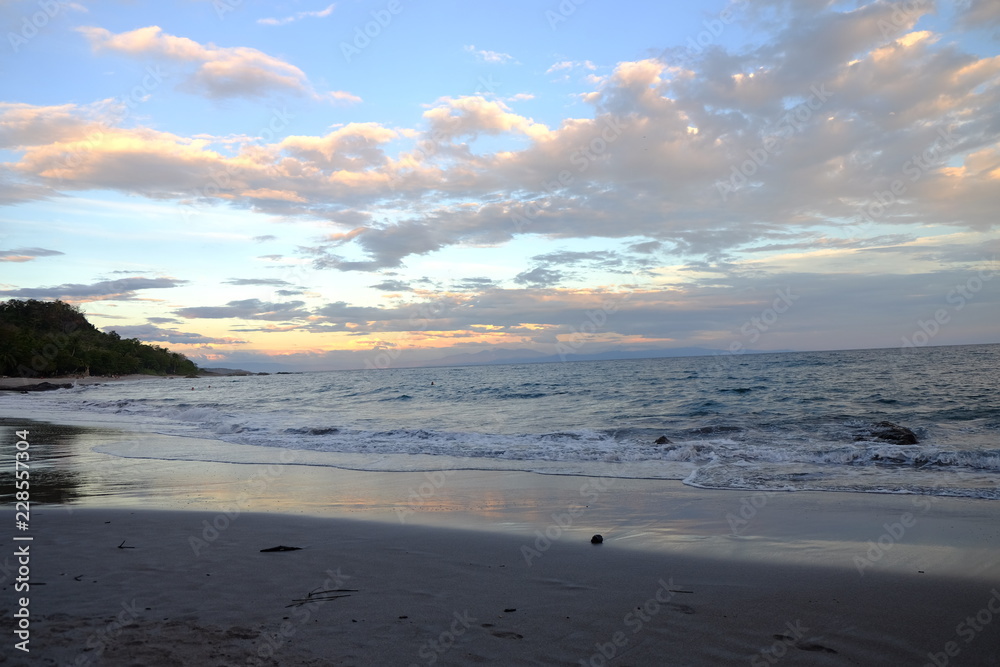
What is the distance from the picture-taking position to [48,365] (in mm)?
81375

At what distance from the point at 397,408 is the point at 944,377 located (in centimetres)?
3236

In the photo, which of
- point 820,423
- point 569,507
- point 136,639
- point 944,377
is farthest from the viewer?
point 944,377

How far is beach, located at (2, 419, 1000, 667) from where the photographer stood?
12.8ft

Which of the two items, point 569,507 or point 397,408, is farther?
point 397,408

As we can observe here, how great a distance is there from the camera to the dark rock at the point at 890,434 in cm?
1402

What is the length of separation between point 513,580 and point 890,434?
13377 millimetres

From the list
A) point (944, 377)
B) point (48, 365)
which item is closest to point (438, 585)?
point (944, 377)

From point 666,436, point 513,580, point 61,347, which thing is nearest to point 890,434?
point 666,436

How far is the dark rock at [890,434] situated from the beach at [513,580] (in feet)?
21.3

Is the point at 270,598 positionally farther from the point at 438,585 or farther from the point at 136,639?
the point at 438,585

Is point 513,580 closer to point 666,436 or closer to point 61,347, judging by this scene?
point 666,436

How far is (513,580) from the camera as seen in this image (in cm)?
537

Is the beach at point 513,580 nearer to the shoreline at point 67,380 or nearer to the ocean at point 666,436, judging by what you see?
the ocean at point 666,436

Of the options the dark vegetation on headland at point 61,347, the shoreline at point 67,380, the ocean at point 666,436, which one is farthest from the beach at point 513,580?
the dark vegetation on headland at point 61,347
